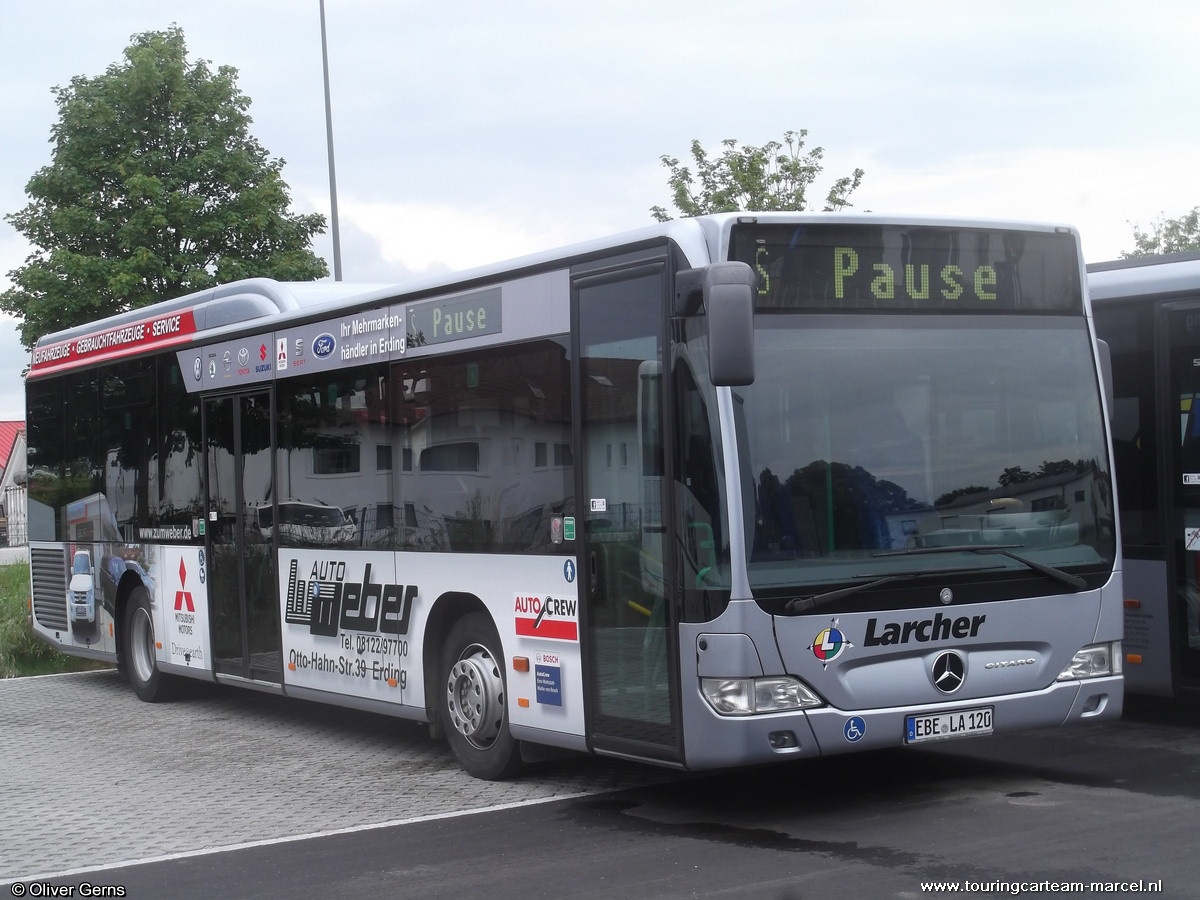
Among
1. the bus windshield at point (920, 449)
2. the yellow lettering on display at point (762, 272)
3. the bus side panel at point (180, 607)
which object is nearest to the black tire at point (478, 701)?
the bus windshield at point (920, 449)

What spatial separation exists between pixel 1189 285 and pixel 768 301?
12.8 feet

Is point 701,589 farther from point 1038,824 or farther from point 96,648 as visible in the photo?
point 96,648

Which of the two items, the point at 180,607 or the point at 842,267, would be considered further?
the point at 180,607

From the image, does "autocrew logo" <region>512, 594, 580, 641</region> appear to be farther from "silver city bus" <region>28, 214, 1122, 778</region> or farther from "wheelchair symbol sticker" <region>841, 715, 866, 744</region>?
"wheelchair symbol sticker" <region>841, 715, 866, 744</region>

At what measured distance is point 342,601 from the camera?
1060cm

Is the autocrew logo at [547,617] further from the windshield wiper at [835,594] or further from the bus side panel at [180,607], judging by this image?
the bus side panel at [180,607]

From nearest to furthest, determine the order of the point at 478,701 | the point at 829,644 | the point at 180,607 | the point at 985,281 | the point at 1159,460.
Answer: the point at 829,644 < the point at 985,281 < the point at 478,701 < the point at 1159,460 < the point at 180,607

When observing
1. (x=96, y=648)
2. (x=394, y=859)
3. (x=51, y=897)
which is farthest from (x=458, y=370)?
(x=96, y=648)

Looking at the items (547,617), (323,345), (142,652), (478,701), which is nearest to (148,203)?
(142,652)

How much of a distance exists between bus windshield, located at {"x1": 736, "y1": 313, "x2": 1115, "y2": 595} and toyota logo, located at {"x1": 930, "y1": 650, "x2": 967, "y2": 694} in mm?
471

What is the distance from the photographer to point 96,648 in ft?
48.3

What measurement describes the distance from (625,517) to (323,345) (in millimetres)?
3991

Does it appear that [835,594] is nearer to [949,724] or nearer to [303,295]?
[949,724]

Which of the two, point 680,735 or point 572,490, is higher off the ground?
point 572,490
